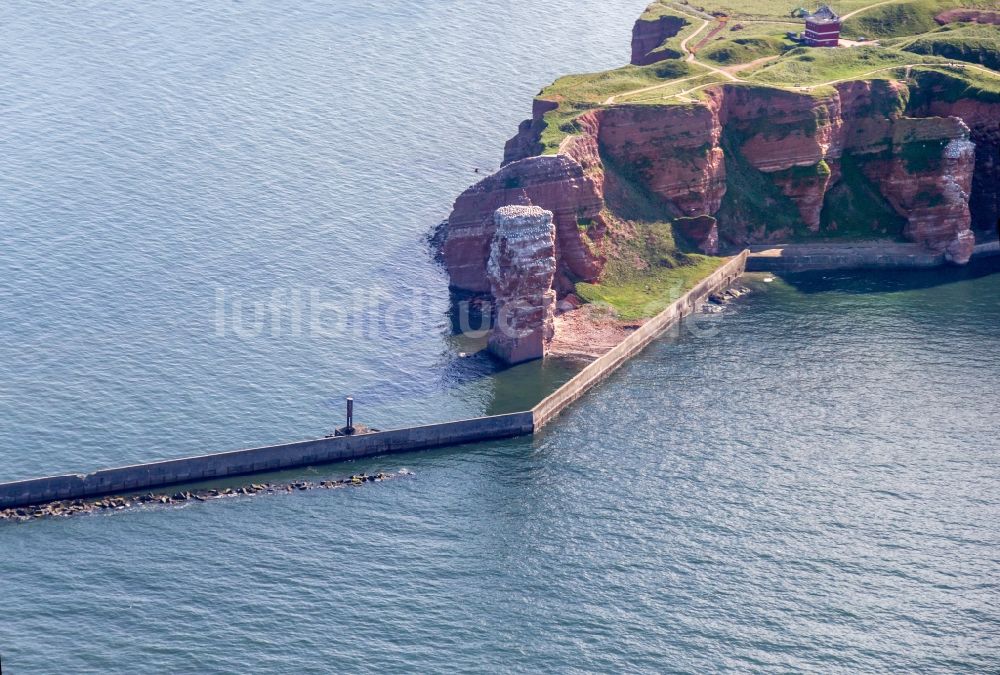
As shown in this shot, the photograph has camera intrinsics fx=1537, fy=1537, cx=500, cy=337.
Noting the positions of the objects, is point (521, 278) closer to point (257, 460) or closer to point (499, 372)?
point (499, 372)

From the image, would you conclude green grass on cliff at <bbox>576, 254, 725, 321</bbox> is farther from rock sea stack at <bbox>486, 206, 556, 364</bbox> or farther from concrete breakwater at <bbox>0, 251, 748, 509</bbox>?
rock sea stack at <bbox>486, 206, 556, 364</bbox>

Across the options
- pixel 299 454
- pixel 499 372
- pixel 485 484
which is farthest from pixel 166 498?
pixel 499 372

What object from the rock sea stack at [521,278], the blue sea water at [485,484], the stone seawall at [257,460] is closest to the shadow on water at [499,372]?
the blue sea water at [485,484]

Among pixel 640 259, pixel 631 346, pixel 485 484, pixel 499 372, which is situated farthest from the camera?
pixel 640 259

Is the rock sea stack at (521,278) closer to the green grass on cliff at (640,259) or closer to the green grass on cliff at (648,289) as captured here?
the green grass on cliff at (648,289)

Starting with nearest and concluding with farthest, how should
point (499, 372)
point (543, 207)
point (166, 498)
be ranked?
point (166, 498) → point (499, 372) → point (543, 207)

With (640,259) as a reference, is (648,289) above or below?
below

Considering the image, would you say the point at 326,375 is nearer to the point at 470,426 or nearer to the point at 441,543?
the point at 470,426
